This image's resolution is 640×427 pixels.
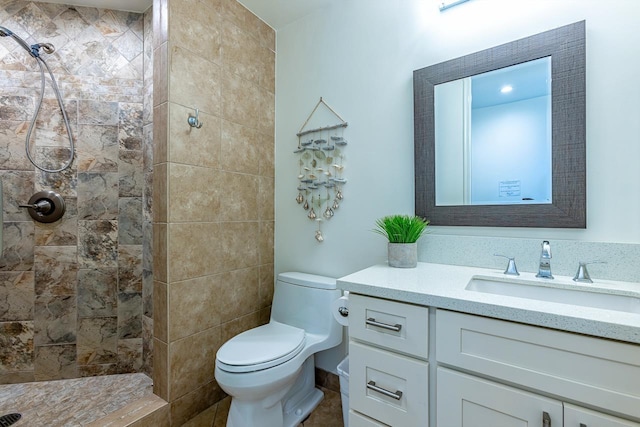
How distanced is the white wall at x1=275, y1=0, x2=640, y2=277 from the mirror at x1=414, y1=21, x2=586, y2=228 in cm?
5

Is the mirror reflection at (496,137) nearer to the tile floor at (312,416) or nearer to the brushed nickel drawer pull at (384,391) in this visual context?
the brushed nickel drawer pull at (384,391)

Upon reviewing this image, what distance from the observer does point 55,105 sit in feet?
6.00

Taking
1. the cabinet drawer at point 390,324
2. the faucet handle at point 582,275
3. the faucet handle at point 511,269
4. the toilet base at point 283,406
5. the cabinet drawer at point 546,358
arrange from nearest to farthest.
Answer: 1. the cabinet drawer at point 546,358
2. the cabinet drawer at point 390,324
3. the faucet handle at point 582,275
4. the faucet handle at point 511,269
5. the toilet base at point 283,406

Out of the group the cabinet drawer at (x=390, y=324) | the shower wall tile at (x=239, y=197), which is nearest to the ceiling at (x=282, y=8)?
the shower wall tile at (x=239, y=197)

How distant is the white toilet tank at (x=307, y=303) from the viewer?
1596mm

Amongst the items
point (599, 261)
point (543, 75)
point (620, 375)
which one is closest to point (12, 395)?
point (620, 375)

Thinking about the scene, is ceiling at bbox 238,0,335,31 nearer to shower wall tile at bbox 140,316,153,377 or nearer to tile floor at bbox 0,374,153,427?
shower wall tile at bbox 140,316,153,377

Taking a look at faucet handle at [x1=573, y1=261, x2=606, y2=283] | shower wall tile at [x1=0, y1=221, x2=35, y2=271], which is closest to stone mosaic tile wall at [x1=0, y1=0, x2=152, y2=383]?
shower wall tile at [x1=0, y1=221, x2=35, y2=271]

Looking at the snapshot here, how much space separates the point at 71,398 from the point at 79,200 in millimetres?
1160

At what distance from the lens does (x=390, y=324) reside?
999 millimetres

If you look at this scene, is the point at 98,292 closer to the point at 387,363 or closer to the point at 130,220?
the point at 130,220

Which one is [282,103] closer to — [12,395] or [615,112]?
[615,112]

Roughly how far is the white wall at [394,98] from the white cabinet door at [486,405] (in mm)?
692

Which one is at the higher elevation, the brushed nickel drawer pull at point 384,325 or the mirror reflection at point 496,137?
the mirror reflection at point 496,137
